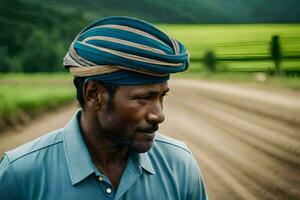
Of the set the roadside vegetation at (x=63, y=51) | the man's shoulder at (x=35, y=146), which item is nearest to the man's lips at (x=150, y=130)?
the man's shoulder at (x=35, y=146)

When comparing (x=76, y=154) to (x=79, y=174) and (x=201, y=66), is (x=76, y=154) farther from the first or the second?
(x=201, y=66)

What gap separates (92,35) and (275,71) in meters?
1.45

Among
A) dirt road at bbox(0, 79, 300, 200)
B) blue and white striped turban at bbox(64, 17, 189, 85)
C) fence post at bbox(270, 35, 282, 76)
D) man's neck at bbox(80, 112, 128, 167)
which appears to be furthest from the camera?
fence post at bbox(270, 35, 282, 76)

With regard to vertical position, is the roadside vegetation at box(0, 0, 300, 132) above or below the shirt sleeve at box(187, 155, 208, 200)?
above

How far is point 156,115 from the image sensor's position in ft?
4.36

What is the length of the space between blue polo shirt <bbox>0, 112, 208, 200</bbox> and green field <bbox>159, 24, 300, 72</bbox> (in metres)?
1.30

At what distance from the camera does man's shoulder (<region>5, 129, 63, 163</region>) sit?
134 centimetres

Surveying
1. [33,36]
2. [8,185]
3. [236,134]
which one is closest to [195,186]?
[8,185]

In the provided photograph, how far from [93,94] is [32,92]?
4.52ft

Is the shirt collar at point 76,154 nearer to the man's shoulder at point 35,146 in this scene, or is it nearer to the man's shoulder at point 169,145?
the man's shoulder at point 35,146

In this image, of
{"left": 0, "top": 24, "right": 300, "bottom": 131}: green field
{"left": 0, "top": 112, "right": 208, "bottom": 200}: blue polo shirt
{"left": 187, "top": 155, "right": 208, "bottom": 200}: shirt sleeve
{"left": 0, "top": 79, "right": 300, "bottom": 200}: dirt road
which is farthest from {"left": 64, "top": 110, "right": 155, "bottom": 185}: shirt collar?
{"left": 0, "top": 24, "right": 300, "bottom": 131}: green field

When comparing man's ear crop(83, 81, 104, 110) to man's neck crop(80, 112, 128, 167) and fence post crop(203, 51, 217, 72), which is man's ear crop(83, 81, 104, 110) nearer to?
man's neck crop(80, 112, 128, 167)

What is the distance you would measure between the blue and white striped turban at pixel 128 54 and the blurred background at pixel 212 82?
4.01 ft

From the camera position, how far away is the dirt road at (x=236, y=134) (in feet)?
7.92
